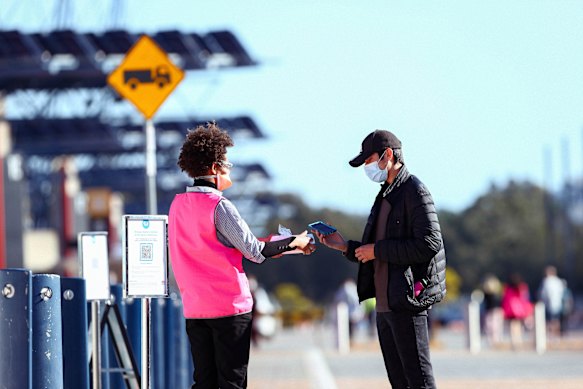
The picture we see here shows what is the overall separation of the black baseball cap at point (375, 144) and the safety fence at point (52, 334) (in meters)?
1.84

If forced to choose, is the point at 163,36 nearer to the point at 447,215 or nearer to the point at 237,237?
the point at 237,237

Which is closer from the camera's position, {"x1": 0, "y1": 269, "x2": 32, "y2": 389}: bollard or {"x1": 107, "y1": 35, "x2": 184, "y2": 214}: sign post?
{"x1": 0, "y1": 269, "x2": 32, "y2": 389}: bollard

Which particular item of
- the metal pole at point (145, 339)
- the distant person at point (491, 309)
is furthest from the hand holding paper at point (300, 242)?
the distant person at point (491, 309)

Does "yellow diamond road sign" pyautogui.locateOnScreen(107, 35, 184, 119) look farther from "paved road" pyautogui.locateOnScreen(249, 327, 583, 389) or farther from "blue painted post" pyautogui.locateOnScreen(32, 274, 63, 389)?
"blue painted post" pyautogui.locateOnScreen(32, 274, 63, 389)

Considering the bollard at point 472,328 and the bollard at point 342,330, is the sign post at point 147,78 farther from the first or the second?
the bollard at point 472,328

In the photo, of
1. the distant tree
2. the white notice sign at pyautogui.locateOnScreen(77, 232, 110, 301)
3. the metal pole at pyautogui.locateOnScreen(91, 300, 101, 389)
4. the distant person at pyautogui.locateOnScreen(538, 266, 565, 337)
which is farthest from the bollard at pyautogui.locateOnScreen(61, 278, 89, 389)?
the distant tree

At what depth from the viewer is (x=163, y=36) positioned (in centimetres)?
4859

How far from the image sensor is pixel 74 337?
968 cm

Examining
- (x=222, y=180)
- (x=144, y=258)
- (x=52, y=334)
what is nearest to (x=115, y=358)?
(x=144, y=258)

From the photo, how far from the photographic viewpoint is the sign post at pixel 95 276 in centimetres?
1002

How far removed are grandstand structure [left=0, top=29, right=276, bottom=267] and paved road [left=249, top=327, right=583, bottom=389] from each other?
14.9m

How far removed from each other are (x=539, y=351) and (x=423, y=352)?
69.0 feet

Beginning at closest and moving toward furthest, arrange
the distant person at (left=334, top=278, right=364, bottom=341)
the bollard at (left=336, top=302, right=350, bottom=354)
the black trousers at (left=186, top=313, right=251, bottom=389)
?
the black trousers at (left=186, top=313, right=251, bottom=389), the bollard at (left=336, top=302, right=350, bottom=354), the distant person at (left=334, top=278, right=364, bottom=341)

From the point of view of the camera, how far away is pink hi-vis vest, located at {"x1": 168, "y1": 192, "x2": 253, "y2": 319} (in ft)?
28.1
